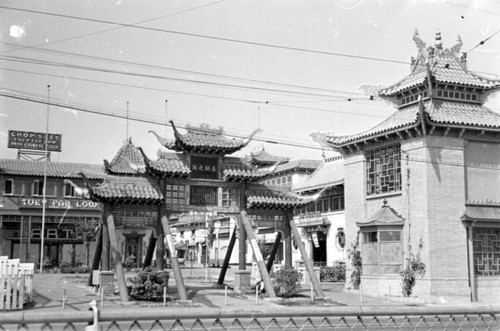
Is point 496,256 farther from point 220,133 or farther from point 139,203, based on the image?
point 139,203

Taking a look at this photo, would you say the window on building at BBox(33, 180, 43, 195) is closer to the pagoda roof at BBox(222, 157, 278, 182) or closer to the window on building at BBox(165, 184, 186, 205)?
the window on building at BBox(165, 184, 186, 205)

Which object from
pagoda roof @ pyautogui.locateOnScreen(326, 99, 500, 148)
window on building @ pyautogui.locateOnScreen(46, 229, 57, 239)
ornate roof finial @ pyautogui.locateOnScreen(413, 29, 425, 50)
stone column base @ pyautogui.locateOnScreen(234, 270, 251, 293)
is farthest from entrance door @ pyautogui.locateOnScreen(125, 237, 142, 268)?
ornate roof finial @ pyautogui.locateOnScreen(413, 29, 425, 50)

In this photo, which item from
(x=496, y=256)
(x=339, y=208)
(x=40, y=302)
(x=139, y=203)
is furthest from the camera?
(x=339, y=208)

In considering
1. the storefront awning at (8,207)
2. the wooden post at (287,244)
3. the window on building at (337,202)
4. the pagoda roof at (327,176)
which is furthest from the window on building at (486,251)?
the storefront awning at (8,207)

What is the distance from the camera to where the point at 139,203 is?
27.5 meters

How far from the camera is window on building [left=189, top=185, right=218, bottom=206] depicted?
94.5 ft

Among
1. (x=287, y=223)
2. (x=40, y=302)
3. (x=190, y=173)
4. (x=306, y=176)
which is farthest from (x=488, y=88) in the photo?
(x=306, y=176)

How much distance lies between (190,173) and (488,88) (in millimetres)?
17293

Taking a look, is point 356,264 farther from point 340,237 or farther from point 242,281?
point 340,237

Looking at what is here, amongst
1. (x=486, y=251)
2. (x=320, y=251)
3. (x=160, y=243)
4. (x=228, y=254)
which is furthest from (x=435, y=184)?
(x=320, y=251)

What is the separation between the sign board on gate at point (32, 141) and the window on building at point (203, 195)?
36.0 m

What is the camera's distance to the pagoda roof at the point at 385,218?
32059 mm

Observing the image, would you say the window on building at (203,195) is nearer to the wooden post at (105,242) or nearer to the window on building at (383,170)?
the wooden post at (105,242)

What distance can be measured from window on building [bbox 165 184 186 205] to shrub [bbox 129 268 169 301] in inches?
141
